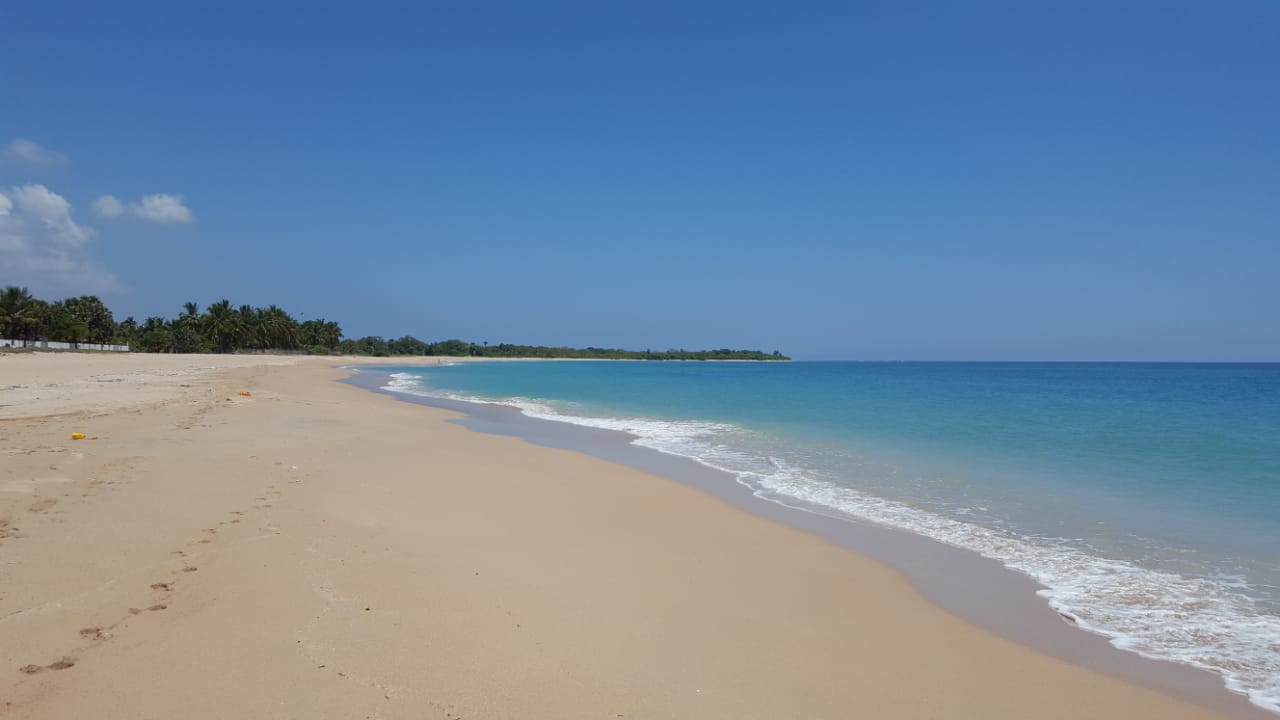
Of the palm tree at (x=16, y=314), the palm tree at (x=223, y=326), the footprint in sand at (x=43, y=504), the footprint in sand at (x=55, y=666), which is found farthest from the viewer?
the palm tree at (x=223, y=326)

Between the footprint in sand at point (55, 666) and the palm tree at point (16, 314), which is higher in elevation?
the palm tree at point (16, 314)

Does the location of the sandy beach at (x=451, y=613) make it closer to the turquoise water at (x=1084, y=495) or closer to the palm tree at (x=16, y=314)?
the turquoise water at (x=1084, y=495)

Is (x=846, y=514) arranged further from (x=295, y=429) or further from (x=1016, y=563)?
(x=295, y=429)

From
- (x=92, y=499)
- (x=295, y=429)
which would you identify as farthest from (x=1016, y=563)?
(x=295, y=429)

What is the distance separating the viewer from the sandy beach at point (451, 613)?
3447mm

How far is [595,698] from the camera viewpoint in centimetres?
354

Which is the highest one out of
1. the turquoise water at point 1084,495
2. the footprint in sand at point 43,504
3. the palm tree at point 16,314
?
the palm tree at point 16,314

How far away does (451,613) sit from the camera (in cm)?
454

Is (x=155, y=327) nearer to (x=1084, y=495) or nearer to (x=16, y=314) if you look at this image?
(x=16, y=314)

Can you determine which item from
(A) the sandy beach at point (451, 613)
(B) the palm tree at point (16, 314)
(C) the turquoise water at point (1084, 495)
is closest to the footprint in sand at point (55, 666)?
(A) the sandy beach at point (451, 613)

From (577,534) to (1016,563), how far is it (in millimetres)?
4700

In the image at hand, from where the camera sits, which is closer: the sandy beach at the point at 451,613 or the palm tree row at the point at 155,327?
the sandy beach at the point at 451,613

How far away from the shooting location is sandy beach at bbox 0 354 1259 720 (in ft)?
11.3

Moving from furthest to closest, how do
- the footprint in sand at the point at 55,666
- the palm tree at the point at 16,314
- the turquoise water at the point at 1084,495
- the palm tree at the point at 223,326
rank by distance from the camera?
the palm tree at the point at 223,326, the palm tree at the point at 16,314, the turquoise water at the point at 1084,495, the footprint in sand at the point at 55,666
